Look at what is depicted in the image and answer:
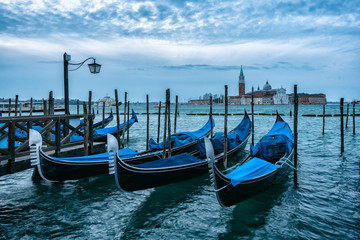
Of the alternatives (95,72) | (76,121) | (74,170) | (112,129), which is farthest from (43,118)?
(112,129)

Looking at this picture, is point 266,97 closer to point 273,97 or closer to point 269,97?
point 269,97

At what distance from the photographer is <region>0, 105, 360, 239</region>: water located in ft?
13.0

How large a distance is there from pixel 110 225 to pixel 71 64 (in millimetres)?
5067

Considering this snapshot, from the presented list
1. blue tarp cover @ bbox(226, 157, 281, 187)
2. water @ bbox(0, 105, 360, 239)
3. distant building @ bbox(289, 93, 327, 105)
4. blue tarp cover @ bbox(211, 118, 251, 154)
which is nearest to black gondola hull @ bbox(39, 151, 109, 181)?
water @ bbox(0, 105, 360, 239)

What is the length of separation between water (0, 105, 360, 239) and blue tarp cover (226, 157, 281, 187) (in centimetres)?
61

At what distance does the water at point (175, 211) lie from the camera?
396 centimetres

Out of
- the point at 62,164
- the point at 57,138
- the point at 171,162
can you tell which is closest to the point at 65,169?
the point at 62,164

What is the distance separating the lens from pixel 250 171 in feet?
15.7

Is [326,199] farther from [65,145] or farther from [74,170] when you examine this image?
[65,145]

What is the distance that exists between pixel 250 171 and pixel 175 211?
1.51 m

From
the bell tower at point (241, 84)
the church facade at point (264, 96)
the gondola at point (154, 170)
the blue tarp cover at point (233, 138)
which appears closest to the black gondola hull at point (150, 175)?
the gondola at point (154, 170)

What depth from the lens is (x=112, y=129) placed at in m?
12.0

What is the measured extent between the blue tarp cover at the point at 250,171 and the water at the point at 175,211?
0.61 meters

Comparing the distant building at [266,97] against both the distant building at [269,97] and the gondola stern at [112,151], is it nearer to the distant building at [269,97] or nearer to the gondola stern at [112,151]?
the distant building at [269,97]
